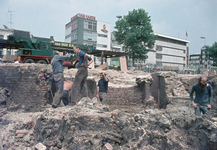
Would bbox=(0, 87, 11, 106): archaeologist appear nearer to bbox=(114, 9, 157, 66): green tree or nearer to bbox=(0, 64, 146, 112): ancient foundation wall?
bbox=(0, 64, 146, 112): ancient foundation wall

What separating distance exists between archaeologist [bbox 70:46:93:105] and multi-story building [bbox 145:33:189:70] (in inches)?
1372

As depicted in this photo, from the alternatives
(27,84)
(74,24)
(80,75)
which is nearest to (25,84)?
(27,84)

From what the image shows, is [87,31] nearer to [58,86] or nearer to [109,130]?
[58,86]

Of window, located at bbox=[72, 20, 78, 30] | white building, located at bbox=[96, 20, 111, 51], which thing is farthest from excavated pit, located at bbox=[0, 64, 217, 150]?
white building, located at bbox=[96, 20, 111, 51]

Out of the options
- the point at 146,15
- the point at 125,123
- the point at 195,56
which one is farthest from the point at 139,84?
the point at 195,56

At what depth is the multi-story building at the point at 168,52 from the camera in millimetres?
39844

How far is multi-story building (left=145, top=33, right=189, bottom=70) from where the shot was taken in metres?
39.8

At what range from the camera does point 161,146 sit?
2713mm

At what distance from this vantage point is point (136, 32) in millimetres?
22172

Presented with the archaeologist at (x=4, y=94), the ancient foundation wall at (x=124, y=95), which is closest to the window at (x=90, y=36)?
the ancient foundation wall at (x=124, y=95)

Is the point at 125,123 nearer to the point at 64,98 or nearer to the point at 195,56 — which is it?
the point at 64,98

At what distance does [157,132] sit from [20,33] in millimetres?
17079

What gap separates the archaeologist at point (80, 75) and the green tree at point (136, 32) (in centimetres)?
1884

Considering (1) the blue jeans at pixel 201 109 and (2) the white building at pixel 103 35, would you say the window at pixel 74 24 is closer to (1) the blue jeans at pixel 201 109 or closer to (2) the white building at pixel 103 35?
(2) the white building at pixel 103 35
